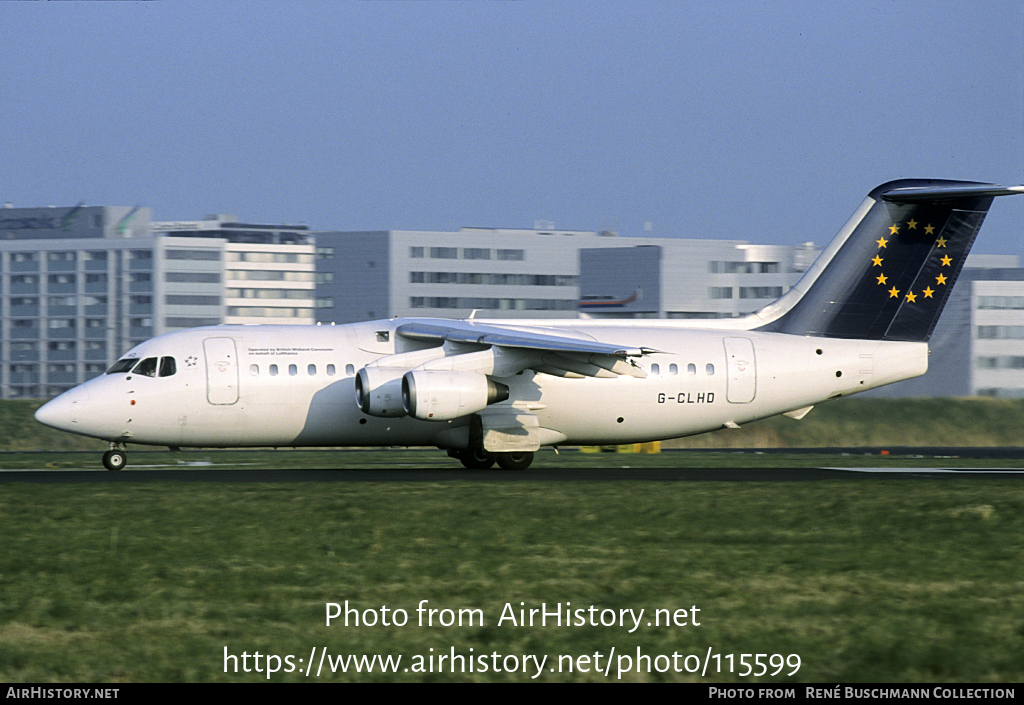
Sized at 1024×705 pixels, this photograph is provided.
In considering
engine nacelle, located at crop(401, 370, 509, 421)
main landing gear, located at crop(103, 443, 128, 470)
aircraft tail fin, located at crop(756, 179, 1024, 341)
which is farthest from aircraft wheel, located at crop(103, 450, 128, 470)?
aircraft tail fin, located at crop(756, 179, 1024, 341)

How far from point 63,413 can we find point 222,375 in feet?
11.7

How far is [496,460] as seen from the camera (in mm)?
31297

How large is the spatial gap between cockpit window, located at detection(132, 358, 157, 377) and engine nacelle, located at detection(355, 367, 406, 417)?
4.72m

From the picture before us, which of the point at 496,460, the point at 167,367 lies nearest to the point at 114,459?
the point at 167,367

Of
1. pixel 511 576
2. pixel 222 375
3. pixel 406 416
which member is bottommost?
pixel 511 576

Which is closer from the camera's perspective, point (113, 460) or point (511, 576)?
point (511, 576)

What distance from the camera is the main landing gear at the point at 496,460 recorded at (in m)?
31.0

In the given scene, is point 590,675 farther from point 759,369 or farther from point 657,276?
point 657,276

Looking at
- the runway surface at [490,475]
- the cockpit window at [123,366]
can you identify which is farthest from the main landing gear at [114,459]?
the cockpit window at [123,366]

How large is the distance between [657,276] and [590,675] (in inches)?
4790

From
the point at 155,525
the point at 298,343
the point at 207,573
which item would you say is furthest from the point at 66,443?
the point at 207,573

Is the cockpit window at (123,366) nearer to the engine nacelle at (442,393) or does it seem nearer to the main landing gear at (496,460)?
the engine nacelle at (442,393)

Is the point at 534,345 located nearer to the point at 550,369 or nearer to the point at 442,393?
the point at 550,369

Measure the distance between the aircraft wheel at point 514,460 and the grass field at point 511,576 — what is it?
763cm
